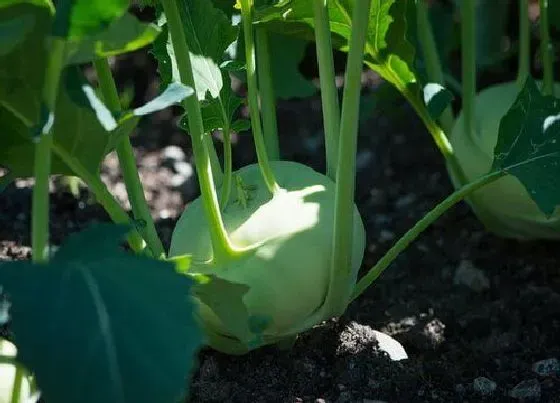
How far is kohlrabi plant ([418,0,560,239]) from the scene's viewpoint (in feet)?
5.22

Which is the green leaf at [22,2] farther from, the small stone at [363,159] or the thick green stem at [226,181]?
the small stone at [363,159]

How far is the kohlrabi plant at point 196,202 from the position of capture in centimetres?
85

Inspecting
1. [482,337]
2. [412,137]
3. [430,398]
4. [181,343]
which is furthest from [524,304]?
[181,343]

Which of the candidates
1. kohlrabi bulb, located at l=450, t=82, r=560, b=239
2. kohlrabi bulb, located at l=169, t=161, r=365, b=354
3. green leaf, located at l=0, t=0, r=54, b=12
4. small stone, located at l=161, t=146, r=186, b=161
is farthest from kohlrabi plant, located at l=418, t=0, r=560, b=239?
green leaf, located at l=0, t=0, r=54, b=12

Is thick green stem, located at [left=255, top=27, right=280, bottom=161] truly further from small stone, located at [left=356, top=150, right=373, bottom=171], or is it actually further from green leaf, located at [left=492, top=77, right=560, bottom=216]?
small stone, located at [left=356, top=150, right=373, bottom=171]

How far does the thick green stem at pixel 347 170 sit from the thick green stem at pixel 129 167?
0.20 m

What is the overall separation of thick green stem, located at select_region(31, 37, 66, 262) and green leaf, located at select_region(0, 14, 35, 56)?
0.09 ft

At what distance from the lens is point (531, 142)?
1292 mm

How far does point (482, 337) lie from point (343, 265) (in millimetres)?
359

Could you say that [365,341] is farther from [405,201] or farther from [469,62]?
[405,201]

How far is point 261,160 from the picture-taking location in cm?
125

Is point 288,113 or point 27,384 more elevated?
point 27,384

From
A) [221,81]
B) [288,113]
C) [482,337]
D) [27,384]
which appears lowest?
[288,113]

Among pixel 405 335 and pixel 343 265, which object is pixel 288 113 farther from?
pixel 343 265
